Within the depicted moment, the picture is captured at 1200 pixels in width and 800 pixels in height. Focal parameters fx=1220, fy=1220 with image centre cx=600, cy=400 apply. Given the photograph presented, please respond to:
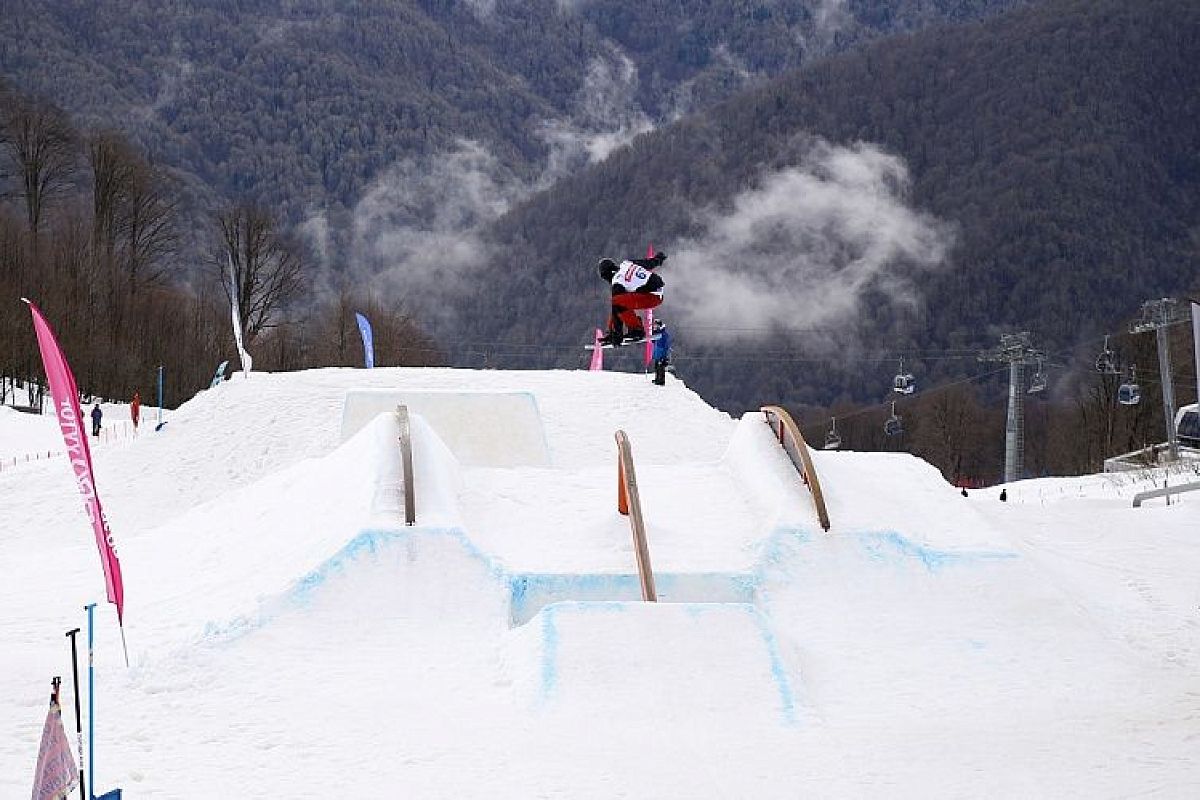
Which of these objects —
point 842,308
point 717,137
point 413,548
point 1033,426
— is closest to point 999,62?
point 717,137

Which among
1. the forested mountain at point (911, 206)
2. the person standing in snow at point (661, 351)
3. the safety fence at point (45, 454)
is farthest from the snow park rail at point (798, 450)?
the forested mountain at point (911, 206)

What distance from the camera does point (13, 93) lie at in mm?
64562

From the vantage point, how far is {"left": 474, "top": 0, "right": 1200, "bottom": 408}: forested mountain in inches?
4097

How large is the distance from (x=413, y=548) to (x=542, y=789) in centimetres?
371

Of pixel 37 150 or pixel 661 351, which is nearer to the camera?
pixel 661 351

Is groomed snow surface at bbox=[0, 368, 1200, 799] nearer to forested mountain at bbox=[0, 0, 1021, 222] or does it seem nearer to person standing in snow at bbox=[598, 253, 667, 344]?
person standing in snow at bbox=[598, 253, 667, 344]

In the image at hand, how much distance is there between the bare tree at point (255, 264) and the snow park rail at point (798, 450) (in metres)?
42.4

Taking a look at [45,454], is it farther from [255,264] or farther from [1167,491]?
[255,264]

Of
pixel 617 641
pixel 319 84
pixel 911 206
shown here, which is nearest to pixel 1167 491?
pixel 617 641

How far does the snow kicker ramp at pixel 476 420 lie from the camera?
17.9 metres

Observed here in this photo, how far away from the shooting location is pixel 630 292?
17594mm

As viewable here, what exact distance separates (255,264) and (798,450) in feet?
156

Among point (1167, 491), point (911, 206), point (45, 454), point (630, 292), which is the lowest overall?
point (1167, 491)

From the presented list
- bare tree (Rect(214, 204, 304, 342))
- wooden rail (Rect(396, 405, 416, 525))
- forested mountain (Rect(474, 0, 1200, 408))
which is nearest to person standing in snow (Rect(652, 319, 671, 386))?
wooden rail (Rect(396, 405, 416, 525))
